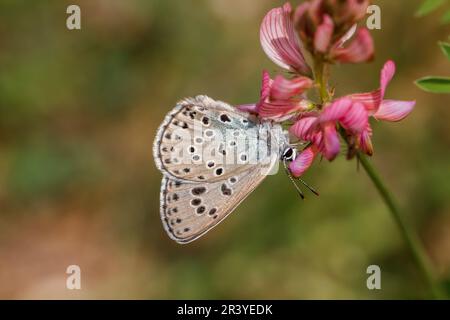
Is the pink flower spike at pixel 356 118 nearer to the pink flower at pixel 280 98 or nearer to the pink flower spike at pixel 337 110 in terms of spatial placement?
the pink flower spike at pixel 337 110

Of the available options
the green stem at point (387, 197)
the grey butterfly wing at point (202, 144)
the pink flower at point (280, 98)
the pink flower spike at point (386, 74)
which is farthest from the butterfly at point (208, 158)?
the pink flower spike at point (386, 74)

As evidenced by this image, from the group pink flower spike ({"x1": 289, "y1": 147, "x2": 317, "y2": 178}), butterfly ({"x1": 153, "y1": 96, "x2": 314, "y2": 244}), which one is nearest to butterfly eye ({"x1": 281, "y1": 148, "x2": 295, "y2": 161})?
butterfly ({"x1": 153, "y1": 96, "x2": 314, "y2": 244})

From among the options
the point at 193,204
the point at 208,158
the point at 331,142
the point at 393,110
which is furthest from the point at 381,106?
the point at 193,204

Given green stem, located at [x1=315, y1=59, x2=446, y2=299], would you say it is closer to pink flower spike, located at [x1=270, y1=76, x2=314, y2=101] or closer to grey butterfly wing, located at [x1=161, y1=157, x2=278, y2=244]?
pink flower spike, located at [x1=270, y1=76, x2=314, y2=101]

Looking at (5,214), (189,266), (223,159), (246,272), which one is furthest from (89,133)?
(223,159)
